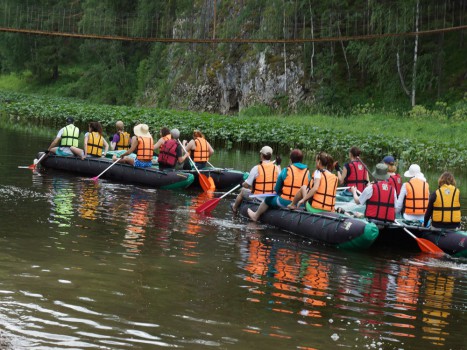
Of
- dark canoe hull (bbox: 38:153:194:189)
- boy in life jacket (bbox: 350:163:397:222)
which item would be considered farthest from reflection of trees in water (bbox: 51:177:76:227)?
boy in life jacket (bbox: 350:163:397:222)

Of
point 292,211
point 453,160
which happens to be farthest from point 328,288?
point 453,160

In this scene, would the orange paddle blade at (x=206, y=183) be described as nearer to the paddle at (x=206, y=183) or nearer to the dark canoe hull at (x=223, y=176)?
the paddle at (x=206, y=183)

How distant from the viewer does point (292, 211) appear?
12.9 metres

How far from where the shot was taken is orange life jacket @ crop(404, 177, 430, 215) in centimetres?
1250

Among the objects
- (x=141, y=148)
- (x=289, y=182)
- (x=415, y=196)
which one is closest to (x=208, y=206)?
(x=289, y=182)

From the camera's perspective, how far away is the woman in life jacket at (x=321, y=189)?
12320mm

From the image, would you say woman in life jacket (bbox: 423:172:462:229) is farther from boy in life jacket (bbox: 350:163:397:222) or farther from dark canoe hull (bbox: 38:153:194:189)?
dark canoe hull (bbox: 38:153:194:189)

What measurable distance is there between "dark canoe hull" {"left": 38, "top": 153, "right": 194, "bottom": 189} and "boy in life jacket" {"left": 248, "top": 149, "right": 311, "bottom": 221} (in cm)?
405

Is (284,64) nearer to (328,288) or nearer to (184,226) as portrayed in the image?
(184,226)

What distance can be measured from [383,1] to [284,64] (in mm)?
5908

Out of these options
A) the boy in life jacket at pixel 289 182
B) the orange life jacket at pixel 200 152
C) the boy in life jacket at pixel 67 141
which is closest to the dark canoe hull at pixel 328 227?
the boy in life jacket at pixel 289 182

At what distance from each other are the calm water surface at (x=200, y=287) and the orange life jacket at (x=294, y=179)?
2.50 feet

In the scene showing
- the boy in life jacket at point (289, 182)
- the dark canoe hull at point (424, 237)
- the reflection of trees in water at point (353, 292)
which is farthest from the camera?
the boy in life jacket at point (289, 182)

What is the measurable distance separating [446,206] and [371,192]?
44.1 inches
